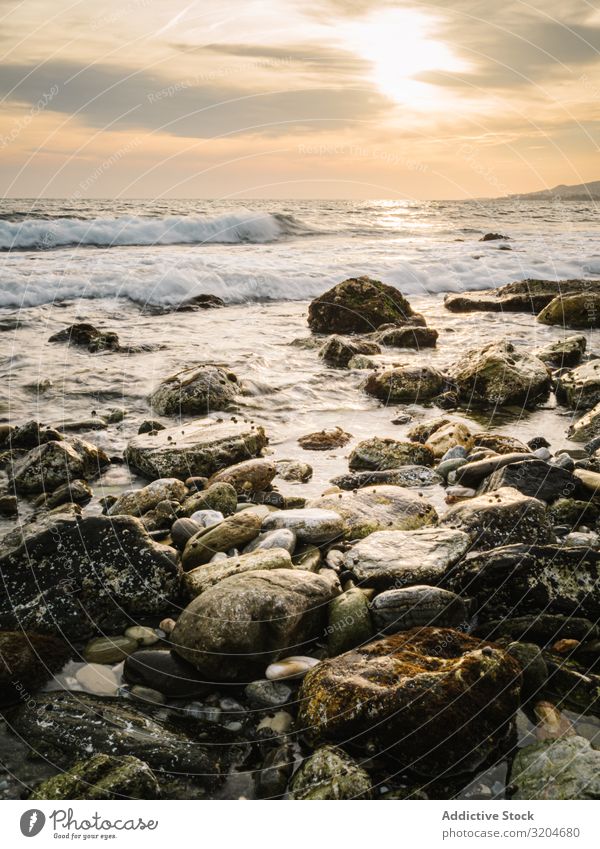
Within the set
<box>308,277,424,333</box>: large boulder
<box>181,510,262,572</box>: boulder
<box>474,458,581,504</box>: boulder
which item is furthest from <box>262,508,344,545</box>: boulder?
<box>308,277,424,333</box>: large boulder

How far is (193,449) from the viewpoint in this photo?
25.1ft

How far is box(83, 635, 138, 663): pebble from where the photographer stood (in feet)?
14.3

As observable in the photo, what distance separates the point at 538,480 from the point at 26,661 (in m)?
4.96

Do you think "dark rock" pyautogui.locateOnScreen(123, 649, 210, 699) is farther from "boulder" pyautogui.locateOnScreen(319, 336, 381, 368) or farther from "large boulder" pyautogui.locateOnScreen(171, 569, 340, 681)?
"boulder" pyautogui.locateOnScreen(319, 336, 381, 368)

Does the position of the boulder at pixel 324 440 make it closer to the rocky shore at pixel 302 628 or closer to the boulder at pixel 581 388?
the rocky shore at pixel 302 628

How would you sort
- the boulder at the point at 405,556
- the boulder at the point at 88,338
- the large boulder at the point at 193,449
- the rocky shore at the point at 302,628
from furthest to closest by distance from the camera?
the boulder at the point at 88,338, the large boulder at the point at 193,449, the boulder at the point at 405,556, the rocky shore at the point at 302,628

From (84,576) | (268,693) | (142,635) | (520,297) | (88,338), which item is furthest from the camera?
(520,297)

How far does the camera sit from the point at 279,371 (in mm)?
12445

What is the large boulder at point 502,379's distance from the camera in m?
10.2

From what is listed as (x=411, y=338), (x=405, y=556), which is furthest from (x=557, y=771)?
(x=411, y=338)

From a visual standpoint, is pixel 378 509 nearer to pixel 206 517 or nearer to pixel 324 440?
pixel 206 517

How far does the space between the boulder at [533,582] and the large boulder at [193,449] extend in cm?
374

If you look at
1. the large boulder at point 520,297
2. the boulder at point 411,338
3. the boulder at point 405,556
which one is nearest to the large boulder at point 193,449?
the boulder at point 405,556
